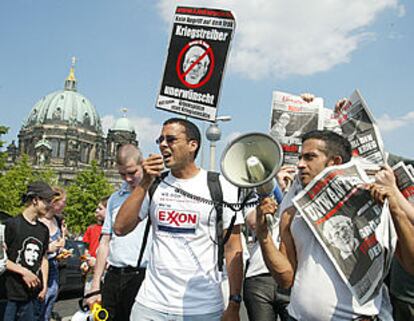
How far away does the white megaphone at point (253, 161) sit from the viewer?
2748mm

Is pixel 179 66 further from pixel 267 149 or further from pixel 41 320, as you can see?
pixel 41 320

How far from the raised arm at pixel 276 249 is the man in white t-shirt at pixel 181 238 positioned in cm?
45

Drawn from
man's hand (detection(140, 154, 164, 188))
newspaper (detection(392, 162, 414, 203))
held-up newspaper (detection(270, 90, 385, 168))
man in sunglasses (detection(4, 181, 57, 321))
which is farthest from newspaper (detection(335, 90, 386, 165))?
man in sunglasses (detection(4, 181, 57, 321))

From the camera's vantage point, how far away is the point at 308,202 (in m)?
2.63

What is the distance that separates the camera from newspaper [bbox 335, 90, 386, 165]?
11.8ft

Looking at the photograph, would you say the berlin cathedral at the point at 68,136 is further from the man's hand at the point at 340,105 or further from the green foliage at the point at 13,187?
the man's hand at the point at 340,105

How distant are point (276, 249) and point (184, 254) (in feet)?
2.16

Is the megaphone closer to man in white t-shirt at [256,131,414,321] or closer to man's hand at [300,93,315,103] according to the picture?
man in white t-shirt at [256,131,414,321]

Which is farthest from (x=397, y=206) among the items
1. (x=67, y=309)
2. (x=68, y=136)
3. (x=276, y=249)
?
(x=68, y=136)

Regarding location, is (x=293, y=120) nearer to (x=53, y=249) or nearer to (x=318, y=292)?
(x=318, y=292)

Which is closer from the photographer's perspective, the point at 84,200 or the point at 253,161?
the point at 253,161

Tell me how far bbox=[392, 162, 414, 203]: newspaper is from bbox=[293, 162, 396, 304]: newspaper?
0.73ft

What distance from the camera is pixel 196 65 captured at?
4.02 m

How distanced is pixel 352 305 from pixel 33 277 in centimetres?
331
